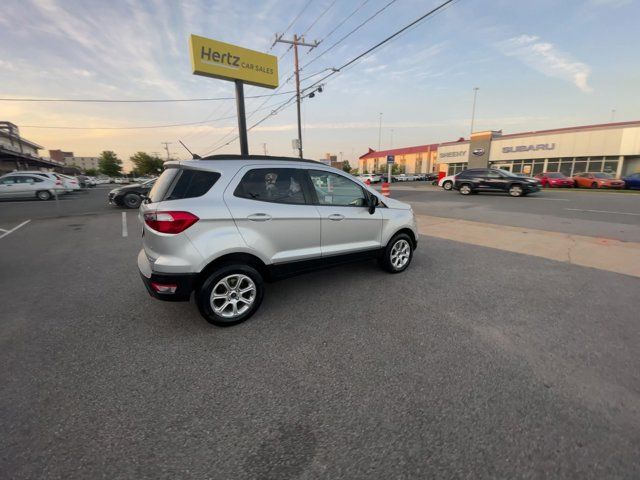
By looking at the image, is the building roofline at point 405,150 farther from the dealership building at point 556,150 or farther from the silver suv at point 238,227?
the silver suv at point 238,227

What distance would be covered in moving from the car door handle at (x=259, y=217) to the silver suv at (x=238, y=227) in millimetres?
11

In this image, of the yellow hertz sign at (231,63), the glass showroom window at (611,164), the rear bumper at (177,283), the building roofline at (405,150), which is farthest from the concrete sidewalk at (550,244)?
the building roofline at (405,150)

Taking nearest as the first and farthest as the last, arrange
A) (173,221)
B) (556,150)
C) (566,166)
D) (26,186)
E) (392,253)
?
(173,221), (392,253), (26,186), (556,150), (566,166)

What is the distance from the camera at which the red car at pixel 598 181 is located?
867 inches

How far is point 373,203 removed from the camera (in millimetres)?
4219

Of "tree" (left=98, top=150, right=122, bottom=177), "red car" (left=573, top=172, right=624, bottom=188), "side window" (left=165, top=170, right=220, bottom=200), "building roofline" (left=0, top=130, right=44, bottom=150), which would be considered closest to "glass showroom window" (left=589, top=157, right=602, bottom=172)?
"red car" (left=573, top=172, right=624, bottom=188)

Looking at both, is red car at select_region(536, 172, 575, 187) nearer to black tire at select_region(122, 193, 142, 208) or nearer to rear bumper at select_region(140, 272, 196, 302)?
black tire at select_region(122, 193, 142, 208)

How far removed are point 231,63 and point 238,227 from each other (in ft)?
53.6

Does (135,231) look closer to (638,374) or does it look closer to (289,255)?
(289,255)

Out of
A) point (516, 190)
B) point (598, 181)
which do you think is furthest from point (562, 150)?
point (516, 190)

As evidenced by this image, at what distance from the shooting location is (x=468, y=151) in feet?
135

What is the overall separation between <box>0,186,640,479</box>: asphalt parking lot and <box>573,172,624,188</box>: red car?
2505 cm

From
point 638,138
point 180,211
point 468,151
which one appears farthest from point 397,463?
point 468,151

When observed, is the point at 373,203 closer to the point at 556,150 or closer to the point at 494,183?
the point at 494,183
